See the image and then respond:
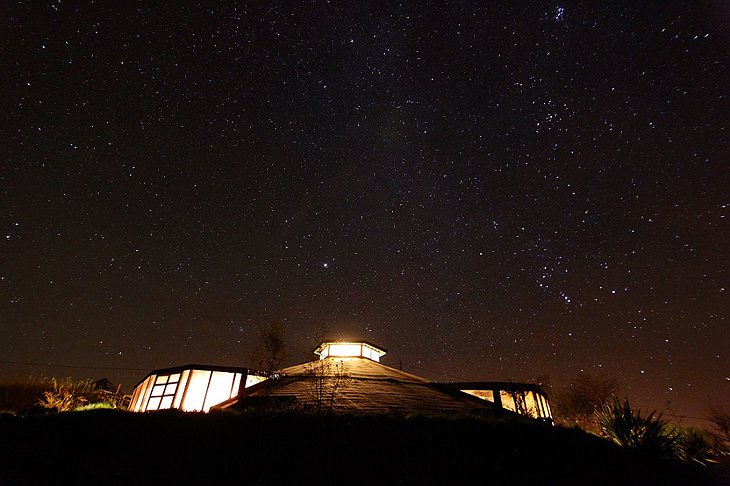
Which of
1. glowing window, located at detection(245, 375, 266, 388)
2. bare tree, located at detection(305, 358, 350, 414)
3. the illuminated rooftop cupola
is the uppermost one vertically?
the illuminated rooftop cupola

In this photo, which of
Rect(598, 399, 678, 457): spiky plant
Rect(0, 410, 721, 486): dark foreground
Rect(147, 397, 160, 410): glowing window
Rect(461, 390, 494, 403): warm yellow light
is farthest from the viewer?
Rect(147, 397, 160, 410): glowing window

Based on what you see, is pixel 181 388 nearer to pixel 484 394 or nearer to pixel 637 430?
pixel 484 394

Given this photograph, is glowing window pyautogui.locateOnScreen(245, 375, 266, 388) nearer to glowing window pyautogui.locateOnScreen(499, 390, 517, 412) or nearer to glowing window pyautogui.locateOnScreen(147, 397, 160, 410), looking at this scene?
glowing window pyautogui.locateOnScreen(147, 397, 160, 410)

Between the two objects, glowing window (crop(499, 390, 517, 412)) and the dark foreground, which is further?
glowing window (crop(499, 390, 517, 412))

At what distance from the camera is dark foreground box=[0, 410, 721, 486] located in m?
9.82

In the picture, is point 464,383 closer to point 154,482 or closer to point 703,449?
point 703,449

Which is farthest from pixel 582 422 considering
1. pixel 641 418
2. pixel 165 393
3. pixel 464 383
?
pixel 165 393

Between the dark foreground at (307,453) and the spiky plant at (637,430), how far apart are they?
0.98 metres

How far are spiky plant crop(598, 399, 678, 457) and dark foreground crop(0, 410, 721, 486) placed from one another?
982 mm

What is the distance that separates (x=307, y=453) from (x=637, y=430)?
14628 millimetres

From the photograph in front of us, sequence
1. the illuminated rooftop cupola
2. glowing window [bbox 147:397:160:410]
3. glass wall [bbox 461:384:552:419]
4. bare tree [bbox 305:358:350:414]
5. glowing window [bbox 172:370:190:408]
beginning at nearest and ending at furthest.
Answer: bare tree [bbox 305:358:350:414] < glass wall [bbox 461:384:552:419] < glowing window [bbox 172:370:190:408] < glowing window [bbox 147:397:160:410] < the illuminated rooftop cupola

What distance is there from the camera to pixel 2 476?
32.9 ft

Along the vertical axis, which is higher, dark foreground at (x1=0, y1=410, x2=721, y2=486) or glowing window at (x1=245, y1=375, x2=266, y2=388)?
glowing window at (x1=245, y1=375, x2=266, y2=388)

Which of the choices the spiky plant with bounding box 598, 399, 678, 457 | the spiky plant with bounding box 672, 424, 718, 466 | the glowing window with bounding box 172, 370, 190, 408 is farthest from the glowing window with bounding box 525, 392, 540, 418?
the glowing window with bounding box 172, 370, 190, 408
